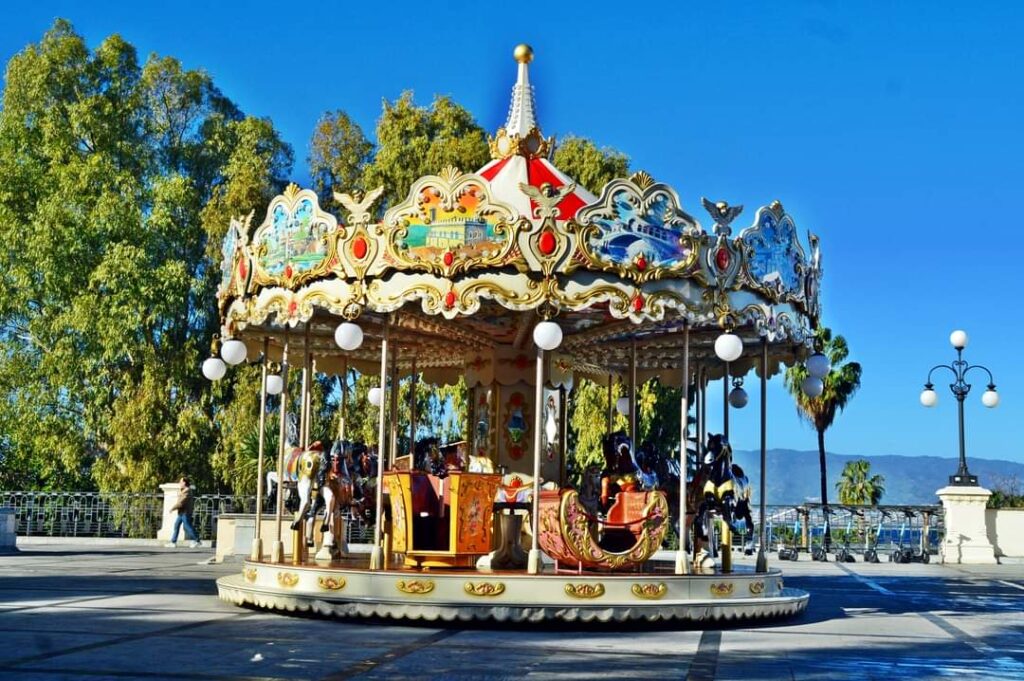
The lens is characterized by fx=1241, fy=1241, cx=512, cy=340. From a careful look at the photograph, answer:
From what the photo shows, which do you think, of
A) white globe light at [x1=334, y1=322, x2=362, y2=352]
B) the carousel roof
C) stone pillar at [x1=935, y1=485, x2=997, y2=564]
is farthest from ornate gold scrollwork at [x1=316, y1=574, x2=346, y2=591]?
stone pillar at [x1=935, y1=485, x2=997, y2=564]

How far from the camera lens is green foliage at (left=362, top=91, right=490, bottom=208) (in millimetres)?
33812

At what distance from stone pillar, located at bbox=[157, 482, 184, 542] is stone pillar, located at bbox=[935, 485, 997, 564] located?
60.5ft

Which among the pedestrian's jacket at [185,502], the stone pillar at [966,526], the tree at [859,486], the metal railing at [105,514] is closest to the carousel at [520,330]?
the pedestrian's jacket at [185,502]

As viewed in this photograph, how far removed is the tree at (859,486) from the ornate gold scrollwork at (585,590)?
43.0 metres

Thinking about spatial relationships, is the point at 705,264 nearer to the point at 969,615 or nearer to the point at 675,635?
the point at 675,635

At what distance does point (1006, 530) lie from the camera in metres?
29.4

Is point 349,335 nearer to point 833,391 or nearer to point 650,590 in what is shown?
point 650,590

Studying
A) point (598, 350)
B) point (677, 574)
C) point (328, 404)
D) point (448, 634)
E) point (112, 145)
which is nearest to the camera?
point (448, 634)

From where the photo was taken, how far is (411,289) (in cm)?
1373

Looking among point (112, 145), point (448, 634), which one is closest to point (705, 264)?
point (448, 634)

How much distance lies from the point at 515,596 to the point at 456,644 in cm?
162

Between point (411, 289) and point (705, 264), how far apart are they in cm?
334

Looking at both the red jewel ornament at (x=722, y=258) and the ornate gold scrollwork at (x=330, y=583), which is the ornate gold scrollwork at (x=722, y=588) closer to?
the red jewel ornament at (x=722, y=258)

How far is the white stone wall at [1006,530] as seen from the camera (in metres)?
29.2
